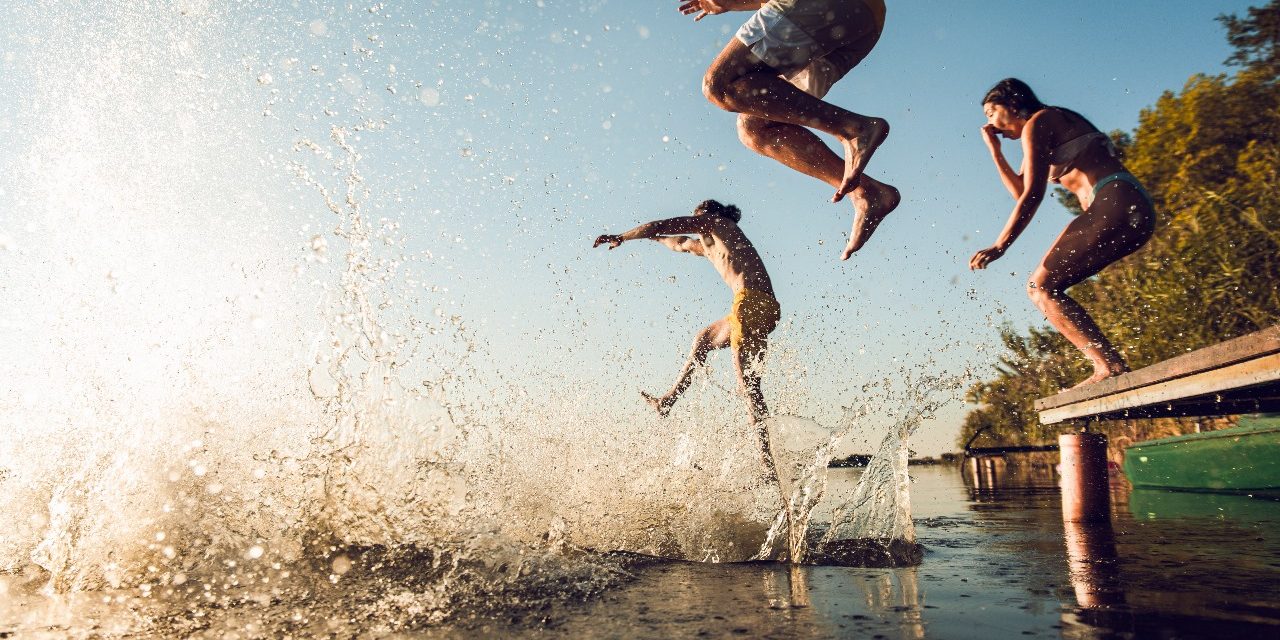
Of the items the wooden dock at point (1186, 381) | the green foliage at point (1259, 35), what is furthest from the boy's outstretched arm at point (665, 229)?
the green foliage at point (1259, 35)

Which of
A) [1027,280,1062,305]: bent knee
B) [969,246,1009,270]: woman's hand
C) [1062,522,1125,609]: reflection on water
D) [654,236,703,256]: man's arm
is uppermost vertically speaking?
[654,236,703,256]: man's arm

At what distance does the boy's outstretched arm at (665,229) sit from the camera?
5.67m

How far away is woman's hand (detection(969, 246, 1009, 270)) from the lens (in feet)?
15.0

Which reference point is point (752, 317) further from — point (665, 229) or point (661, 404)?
point (661, 404)

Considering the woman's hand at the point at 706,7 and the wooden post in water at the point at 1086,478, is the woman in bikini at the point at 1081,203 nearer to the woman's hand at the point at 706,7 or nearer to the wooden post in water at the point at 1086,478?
the wooden post in water at the point at 1086,478

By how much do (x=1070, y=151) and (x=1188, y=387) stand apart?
1.46 m

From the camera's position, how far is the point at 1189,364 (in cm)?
405

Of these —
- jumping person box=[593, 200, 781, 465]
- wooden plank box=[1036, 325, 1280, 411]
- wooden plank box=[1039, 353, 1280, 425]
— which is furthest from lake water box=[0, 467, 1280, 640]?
jumping person box=[593, 200, 781, 465]

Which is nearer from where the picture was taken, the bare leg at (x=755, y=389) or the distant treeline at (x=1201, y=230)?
the bare leg at (x=755, y=389)

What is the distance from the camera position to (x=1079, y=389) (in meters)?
4.89

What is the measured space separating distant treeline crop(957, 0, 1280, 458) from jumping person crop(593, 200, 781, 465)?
6475mm

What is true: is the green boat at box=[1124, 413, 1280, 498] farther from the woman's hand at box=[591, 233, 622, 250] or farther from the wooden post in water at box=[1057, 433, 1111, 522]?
the woman's hand at box=[591, 233, 622, 250]

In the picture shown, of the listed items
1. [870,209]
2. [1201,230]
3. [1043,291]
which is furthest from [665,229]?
[1201,230]

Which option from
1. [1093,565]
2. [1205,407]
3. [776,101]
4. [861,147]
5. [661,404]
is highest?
[776,101]
